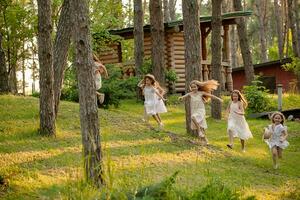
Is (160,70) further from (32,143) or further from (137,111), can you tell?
(32,143)

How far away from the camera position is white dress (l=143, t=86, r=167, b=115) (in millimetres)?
15805

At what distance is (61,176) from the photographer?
8.72 m

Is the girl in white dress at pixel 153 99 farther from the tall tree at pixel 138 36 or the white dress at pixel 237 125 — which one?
the tall tree at pixel 138 36

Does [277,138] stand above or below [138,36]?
below

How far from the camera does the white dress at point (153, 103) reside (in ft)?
51.9

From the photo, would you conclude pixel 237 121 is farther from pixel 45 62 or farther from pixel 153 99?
pixel 45 62

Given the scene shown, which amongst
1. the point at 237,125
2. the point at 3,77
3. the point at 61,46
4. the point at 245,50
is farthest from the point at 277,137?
the point at 245,50

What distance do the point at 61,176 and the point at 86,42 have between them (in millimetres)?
2639

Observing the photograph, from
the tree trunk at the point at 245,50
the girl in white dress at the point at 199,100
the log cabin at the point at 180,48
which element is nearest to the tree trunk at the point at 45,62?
the girl in white dress at the point at 199,100

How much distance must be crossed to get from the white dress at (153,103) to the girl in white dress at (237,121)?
7.59 ft

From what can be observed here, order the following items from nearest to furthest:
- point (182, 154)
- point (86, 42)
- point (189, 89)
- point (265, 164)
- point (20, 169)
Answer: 1. point (86, 42)
2. point (20, 169)
3. point (182, 154)
4. point (265, 164)
5. point (189, 89)

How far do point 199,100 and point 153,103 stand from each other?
6.86ft

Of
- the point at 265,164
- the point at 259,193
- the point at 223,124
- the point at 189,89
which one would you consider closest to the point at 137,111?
the point at 223,124

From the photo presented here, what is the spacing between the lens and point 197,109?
14.2 metres
